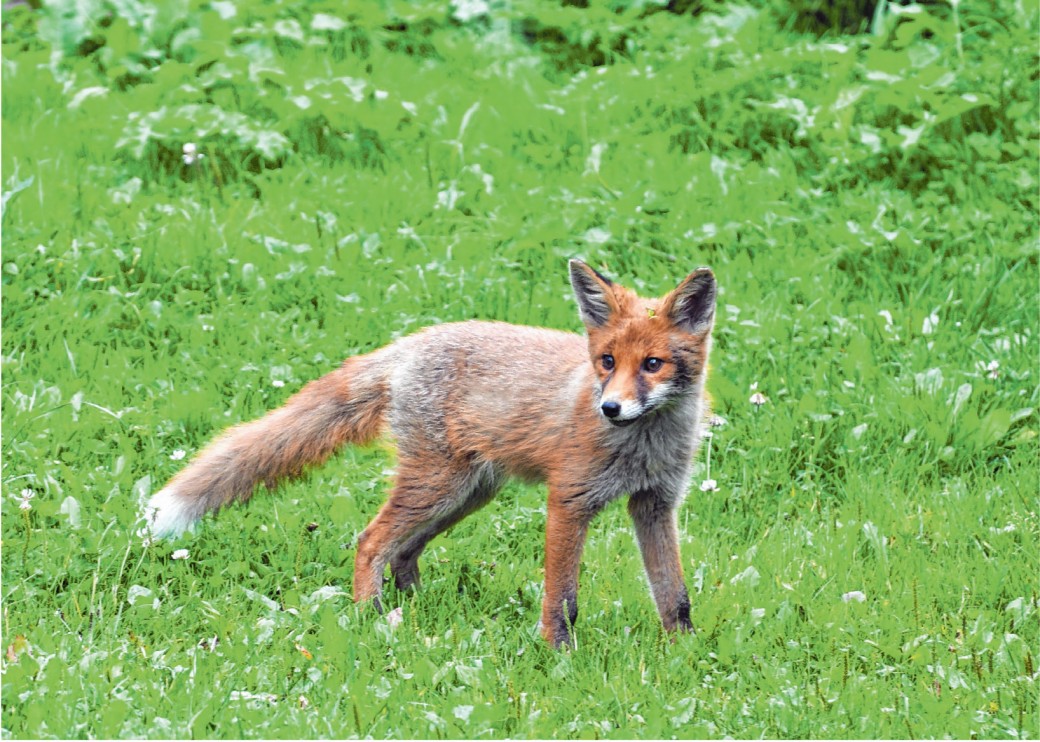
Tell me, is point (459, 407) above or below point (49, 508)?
→ above

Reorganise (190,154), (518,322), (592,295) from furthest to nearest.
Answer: (190,154), (518,322), (592,295)

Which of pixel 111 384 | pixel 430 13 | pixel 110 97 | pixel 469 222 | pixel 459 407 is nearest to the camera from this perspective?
pixel 459 407

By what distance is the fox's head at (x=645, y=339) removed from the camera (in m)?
4.56

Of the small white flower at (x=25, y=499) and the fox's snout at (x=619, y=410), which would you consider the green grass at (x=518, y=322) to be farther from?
the fox's snout at (x=619, y=410)

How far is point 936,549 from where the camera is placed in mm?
5539

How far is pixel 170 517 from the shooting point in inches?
209

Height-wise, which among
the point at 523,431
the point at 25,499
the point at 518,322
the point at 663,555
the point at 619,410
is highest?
the point at 619,410

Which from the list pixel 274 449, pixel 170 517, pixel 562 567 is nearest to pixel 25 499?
pixel 170 517

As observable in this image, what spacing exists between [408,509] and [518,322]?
2074mm

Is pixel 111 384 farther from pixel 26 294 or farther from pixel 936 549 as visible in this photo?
pixel 936 549

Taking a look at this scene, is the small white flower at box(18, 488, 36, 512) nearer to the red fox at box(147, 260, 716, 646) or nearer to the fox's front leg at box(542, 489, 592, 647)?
the red fox at box(147, 260, 716, 646)

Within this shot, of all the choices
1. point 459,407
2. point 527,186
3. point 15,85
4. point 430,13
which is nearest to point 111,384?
point 459,407

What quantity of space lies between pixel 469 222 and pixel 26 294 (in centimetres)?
263

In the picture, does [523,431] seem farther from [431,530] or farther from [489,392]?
[431,530]
